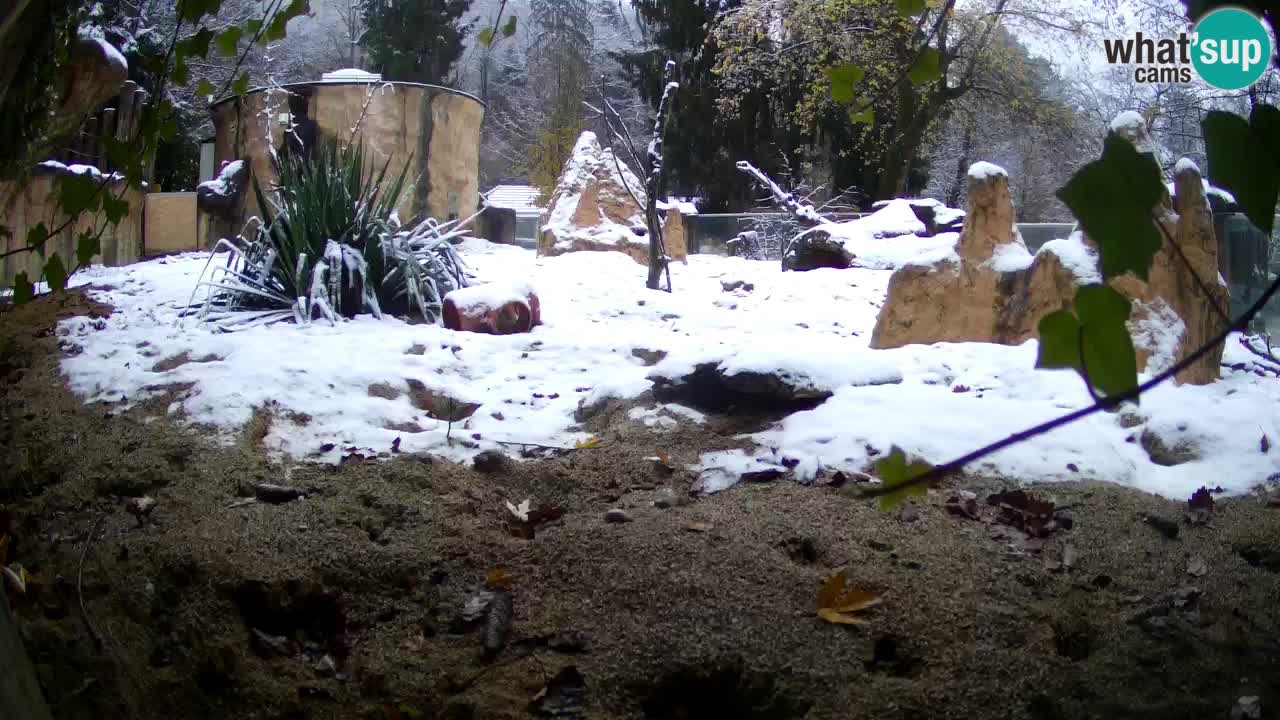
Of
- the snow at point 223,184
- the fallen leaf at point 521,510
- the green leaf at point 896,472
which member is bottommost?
the fallen leaf at point 521,510

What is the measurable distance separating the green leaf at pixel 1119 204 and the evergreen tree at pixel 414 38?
11799 mm

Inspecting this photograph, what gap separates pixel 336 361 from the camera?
3.51m

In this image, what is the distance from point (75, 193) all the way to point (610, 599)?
1.19 metres

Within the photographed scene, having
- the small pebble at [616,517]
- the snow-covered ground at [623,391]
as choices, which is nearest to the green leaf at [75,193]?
the small pebble at [616,517]

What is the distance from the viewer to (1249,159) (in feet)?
1.98

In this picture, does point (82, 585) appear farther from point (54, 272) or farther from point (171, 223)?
point (171, 223)

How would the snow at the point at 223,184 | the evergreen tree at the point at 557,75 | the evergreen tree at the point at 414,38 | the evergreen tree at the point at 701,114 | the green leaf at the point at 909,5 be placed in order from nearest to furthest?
the green leaf at the point at 909,5
the snow at the point at 223,184
the evergreen tree at the point at 557,75
the evergreen tree at the point at 414,38
the evergreen tree at the point at 701,114

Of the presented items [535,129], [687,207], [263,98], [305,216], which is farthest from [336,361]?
[535,129]

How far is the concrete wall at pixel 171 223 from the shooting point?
383 inches

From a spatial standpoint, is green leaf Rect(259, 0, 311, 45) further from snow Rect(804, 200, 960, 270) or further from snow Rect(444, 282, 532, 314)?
snow Rect(804, 200, 960, 270)

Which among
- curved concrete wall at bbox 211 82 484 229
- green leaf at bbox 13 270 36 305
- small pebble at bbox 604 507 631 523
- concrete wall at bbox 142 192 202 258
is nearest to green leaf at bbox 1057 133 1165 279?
green leaf at bbox 13 270 36 305

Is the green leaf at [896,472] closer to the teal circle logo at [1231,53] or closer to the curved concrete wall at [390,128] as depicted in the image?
the teal circle logo at [1231,53]

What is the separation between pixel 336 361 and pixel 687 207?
10.0 m

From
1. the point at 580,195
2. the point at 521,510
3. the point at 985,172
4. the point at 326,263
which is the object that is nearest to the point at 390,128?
the point at 580,195
